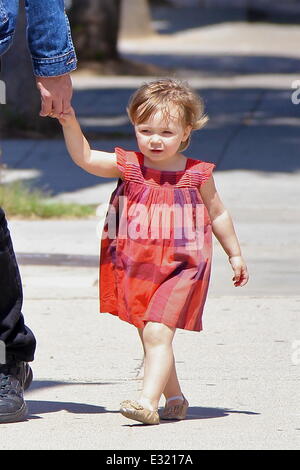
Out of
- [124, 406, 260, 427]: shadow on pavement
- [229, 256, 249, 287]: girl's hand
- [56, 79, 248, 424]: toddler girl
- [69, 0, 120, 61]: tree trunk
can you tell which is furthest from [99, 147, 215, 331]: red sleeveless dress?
[69, 0, 120, 61]: tree trunk

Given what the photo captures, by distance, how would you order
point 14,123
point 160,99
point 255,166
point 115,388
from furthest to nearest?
point 14,123, point 255,166, point 115,388, point 160,99

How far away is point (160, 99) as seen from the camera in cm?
440

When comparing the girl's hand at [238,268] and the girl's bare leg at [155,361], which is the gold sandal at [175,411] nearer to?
the girl's bare leg at [155,361]

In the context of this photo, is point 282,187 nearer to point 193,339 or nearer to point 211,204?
point 193,339

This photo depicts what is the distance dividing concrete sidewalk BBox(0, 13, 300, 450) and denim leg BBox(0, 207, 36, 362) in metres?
0.28

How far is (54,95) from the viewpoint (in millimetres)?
4230

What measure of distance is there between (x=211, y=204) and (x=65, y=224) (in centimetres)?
438

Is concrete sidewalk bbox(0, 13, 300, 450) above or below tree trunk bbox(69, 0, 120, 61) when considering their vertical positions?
above

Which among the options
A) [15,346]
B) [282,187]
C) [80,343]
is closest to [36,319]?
[80,343]

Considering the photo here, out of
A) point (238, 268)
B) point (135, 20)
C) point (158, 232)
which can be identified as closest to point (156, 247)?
point (158, 232)

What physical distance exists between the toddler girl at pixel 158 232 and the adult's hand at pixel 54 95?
7 cm

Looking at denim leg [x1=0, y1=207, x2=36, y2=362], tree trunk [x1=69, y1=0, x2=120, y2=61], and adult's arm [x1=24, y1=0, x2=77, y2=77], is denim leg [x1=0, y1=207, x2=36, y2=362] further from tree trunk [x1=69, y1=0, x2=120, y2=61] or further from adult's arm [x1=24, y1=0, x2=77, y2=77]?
tree trunk [x1=69, y1=0, x2=120, y2=61]

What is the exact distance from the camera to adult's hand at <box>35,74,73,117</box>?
13.9ft

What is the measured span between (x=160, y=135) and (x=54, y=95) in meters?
0.44
